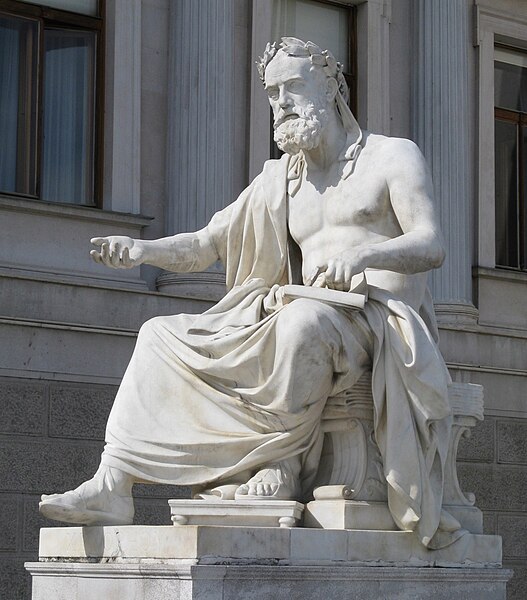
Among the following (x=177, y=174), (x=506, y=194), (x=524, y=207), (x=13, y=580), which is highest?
(x=506, y=194)

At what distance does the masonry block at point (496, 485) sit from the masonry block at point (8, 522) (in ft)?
14.4

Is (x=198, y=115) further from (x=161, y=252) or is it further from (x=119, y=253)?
(x=119, y=253)

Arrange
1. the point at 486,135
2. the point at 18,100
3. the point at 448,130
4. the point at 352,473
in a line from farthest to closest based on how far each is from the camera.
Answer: the point at 486,135 < the point at 448,130 < the point at 18,100 < the point at 352,473


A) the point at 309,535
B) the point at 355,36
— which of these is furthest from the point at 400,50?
the point at 309,535

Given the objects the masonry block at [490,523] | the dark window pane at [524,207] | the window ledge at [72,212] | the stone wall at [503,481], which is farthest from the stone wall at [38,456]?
the dark window pane at [524,207]

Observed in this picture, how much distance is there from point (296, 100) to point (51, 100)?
6.80m

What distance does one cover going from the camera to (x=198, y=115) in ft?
49.0

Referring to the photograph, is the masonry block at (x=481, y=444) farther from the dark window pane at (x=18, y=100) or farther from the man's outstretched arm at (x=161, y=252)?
the man's outstretched arm at (x=161, y=252)

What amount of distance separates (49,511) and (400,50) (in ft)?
34.5

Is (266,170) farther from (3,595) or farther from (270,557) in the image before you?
(3,595)

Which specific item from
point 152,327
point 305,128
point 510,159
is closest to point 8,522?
point 152,327

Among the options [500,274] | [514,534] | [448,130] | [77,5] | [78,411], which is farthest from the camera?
[500,274]

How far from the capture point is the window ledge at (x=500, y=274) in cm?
1734

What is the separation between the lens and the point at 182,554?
715 centimetres
